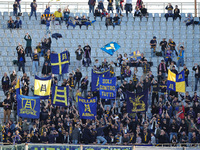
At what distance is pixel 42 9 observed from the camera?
139 feet

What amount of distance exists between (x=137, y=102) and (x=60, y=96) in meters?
3.34

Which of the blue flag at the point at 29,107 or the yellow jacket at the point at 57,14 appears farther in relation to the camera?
the yellow jacket at the point at 57,14

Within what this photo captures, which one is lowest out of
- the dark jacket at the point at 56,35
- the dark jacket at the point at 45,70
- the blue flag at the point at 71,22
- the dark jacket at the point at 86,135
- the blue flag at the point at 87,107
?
the dark jacket at the point at 86,135

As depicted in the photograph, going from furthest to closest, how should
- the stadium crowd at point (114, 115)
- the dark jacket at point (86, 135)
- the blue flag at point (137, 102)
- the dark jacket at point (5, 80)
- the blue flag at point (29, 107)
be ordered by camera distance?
the dark jacket at point (5, 80)
the blue flag at point (137, 102)
the blue flag at point (29, 107)
the stadium crowd at point (114, 115)
the dark jacket at point (86, 135)

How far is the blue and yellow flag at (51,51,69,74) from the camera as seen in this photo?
110ft

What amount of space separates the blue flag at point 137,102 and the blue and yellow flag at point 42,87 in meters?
3.48

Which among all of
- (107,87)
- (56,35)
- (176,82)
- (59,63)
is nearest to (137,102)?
(107,87)

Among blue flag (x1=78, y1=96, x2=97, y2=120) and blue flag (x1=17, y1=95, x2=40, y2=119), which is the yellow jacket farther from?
blue flag (x1=17, y1=95, x2=40, y2=119)

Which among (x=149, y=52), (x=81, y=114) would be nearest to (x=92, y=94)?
(x=81, y=114)

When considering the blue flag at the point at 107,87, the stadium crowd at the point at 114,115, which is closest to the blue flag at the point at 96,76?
the stadium crowd at the point at 114,115

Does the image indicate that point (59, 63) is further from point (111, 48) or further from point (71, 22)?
point (71, 22)

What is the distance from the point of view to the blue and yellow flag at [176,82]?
32156mm

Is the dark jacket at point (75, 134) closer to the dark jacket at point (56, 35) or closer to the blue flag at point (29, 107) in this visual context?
the blue flag at point (29, 107)

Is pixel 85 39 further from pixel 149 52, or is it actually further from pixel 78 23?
pixel 149 52
